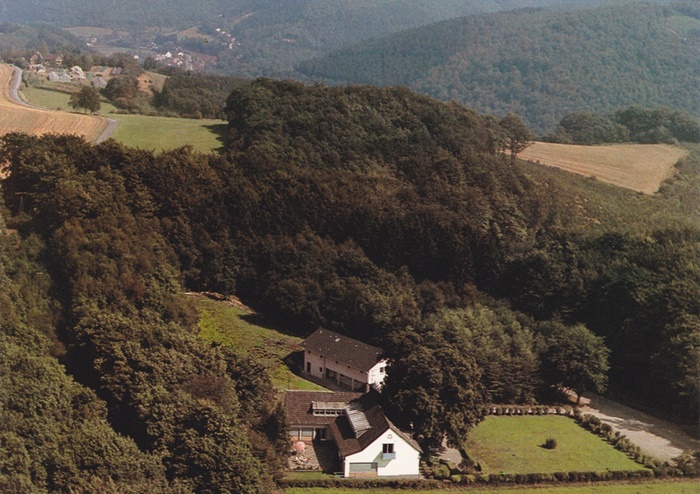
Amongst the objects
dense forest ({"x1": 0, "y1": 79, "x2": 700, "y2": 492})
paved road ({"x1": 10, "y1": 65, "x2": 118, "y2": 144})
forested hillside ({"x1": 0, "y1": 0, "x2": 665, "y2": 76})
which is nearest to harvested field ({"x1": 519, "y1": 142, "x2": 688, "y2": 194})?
dense forest ({"x1": 0, "y1": 79, "x2": 700, "y2": 492})

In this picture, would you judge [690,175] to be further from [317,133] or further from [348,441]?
[348,441]

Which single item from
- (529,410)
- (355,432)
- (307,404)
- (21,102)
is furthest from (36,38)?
(355,432)

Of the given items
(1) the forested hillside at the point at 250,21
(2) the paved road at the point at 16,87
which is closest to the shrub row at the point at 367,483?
(2) the paved road at the point at 16,87

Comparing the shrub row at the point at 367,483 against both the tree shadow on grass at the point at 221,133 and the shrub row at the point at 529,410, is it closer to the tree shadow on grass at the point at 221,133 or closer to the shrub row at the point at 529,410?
the shrub row at the point at 529,410

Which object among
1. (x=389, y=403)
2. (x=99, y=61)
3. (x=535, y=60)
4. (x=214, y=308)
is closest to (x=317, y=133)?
(x=214, y=308)

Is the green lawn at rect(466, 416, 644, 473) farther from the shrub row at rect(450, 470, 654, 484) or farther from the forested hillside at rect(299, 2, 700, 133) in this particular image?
the forested hillside at rect(299, 2, 700, 133)

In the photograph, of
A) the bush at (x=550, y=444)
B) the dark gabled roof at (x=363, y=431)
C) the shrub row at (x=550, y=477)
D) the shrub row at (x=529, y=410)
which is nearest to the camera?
the shrub row at (x=550, y=477)
